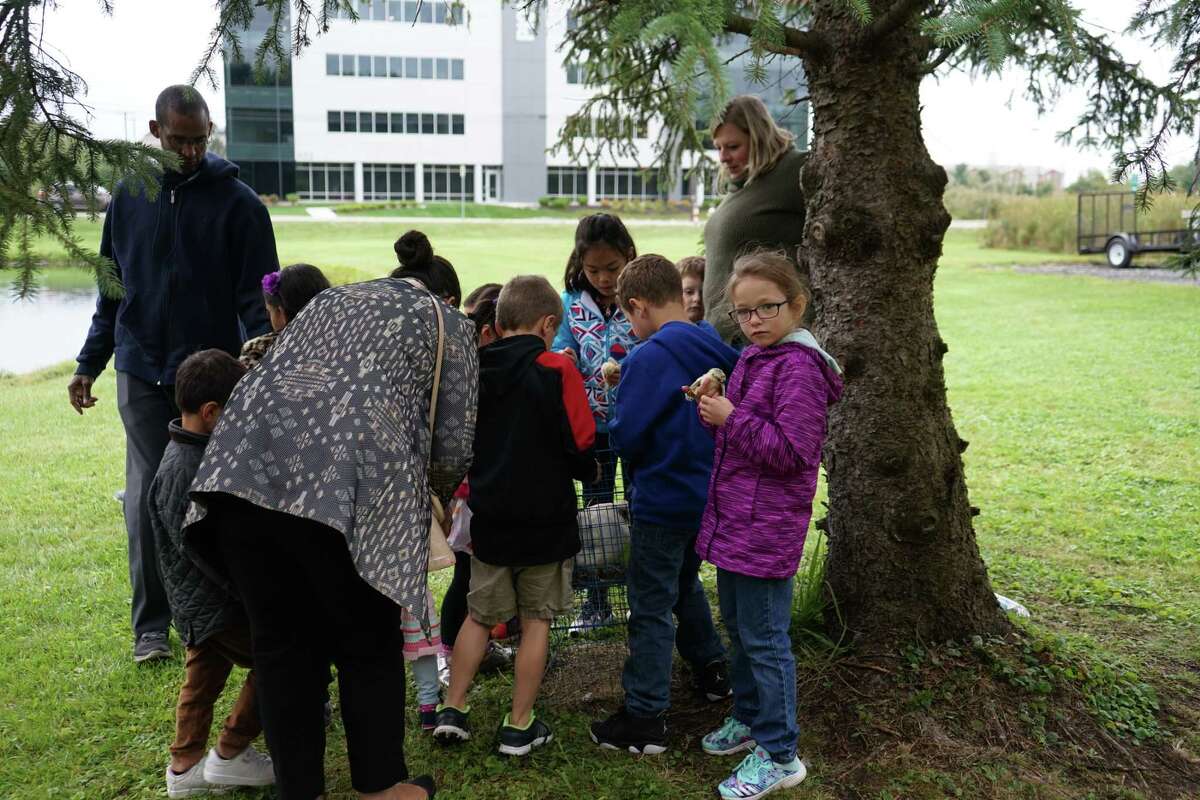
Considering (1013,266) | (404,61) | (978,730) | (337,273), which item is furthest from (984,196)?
(978,730)

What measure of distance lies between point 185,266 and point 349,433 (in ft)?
6.37

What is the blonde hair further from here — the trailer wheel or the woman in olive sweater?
the trailer wheel

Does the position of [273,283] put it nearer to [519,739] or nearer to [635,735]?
[519,739]

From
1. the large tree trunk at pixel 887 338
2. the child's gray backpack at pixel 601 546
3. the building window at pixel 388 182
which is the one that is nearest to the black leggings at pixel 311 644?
the child's gray backpack at pixel 601 546

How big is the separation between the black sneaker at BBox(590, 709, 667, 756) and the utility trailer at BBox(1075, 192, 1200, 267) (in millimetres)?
23520

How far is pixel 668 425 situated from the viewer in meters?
3.40

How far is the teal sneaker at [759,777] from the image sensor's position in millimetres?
3234

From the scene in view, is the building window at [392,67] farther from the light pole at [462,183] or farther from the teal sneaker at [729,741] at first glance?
the teal sneaker at [729,741]

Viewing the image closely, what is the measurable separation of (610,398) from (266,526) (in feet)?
5.52

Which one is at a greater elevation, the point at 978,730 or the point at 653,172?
the point at 653,172

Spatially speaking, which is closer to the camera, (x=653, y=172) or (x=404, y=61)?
(x=653, y=172)

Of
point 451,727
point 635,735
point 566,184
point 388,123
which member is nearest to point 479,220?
point 388,123

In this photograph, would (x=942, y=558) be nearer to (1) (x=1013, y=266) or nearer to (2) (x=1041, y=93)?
(2) (x=1041, y=93)

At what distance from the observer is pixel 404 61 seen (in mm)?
55344
